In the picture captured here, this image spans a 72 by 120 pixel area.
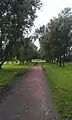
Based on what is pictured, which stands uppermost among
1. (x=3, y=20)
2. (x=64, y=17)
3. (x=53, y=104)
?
(x=64, y=17)

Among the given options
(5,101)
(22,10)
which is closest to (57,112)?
(5,101)

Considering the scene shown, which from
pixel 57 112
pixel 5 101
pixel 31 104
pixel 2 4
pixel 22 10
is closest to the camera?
pixel 57 112

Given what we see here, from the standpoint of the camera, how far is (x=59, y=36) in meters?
83.0

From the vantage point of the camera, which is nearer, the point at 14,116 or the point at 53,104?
the point at 14,116

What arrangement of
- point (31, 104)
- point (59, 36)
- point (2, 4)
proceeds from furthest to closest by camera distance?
1. point (59, 36)
2. point (2, 4)
3. point (31, 104)

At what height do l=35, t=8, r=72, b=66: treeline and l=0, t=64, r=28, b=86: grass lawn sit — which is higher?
l=35, t=8, r=72, b=66: treeline

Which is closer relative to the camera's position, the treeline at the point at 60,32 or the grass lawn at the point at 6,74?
the grass lawn at the point at 6,74

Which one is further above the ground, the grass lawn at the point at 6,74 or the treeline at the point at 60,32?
the treeline at the point at 60,32

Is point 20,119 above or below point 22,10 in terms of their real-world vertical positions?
below

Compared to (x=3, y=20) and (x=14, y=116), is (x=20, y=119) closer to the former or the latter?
(x=14, y=116)

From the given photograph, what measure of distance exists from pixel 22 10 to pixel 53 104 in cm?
1197

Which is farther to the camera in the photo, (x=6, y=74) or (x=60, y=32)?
(x=60, y=32)

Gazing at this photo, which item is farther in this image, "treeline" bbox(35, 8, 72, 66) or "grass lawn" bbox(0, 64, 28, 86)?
"treeline" bbox(35, 8, 72, 66)

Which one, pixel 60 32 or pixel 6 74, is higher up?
pixel 60 32
